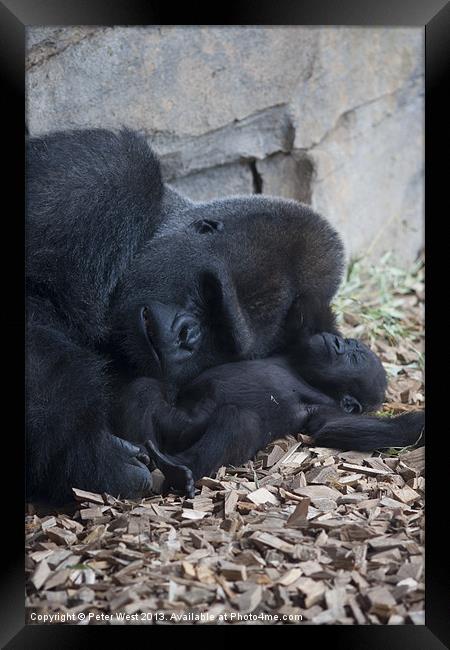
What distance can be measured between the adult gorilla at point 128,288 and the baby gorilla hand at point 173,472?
49 millimetres

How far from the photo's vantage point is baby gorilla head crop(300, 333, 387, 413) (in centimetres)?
227

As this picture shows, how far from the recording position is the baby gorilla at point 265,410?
6.43 feet

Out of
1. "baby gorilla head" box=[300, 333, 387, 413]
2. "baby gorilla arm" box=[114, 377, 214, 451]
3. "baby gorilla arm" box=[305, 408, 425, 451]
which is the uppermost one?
"baby gorilla head" box=[300, 333, 387, 413]

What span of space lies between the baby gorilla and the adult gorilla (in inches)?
2.4

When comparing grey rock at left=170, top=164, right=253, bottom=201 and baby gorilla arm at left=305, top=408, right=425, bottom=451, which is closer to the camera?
baby gorilla arm at left=305, top=408, right=425, bottom=451

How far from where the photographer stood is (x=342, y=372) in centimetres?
228

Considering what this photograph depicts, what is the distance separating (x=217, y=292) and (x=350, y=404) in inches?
20.4

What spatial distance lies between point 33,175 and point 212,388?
2.37 ft

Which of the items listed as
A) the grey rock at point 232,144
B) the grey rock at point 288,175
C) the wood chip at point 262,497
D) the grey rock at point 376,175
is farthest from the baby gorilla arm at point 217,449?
the grey rock at point 376,175

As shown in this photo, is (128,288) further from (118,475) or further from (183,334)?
(118,475)

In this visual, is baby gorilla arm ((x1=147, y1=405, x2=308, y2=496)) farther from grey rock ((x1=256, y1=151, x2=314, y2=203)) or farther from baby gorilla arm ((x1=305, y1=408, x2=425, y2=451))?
grey rock ((x1=256, y1=151, x2=314, y2=203))

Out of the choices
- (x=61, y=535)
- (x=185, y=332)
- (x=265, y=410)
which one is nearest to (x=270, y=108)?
(x=185, y=332)

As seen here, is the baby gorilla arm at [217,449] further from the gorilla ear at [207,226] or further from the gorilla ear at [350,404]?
the gorilla ear at [207,226]

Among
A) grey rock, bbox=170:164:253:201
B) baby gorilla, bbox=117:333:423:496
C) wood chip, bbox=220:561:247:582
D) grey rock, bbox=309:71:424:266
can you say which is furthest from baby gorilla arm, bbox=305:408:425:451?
grey rock, bbox=309:71:424:266
